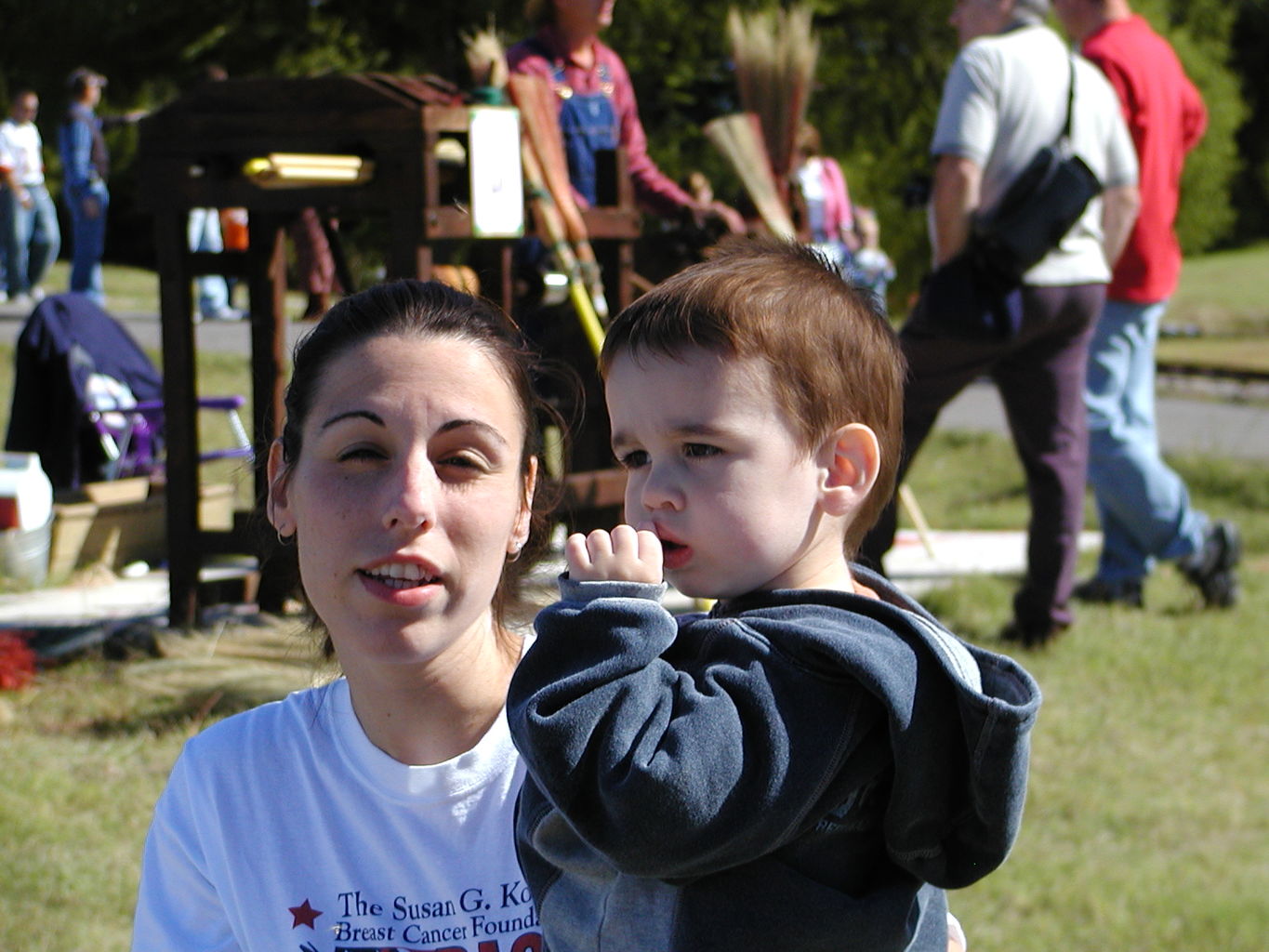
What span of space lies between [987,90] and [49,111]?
954cm

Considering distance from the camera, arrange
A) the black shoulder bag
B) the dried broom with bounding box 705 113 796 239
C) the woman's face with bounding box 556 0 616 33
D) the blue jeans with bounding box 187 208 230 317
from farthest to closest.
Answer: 1. the blue jeans with bounding box 187 208 230 317
2. the dried broom with bounding box 705 113 796 239
3. the woman's face with bounding box 556 0 616 33
4. the black shoulder bag

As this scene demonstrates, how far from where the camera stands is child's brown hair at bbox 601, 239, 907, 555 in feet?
4.71

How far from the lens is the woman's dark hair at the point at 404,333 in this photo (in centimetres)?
176

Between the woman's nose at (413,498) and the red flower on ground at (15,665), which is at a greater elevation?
the woman's nose at (413,498)

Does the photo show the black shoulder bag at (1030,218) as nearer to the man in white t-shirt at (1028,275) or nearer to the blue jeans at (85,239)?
the man in white t-shirt at (1028,275)

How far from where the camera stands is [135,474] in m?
6.67

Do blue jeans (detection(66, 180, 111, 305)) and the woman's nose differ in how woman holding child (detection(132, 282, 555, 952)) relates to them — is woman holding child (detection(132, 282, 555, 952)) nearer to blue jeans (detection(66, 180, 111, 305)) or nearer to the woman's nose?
the woman's nose

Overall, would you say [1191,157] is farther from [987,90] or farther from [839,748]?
[839,748]

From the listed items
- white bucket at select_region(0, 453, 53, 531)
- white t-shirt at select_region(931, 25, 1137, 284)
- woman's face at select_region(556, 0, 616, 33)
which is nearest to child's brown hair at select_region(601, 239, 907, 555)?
white t-shirt at select_region(931, 25, 1137, 284)

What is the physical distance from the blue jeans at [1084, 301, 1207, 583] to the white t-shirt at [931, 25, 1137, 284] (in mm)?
782

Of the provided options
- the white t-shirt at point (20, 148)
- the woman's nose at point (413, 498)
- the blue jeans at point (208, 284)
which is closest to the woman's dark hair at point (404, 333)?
the woman's nose at point (413, 498)

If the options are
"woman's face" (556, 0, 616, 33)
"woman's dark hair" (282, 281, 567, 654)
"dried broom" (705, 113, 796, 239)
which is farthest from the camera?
"dried broom" (705, 113, 796, 239)

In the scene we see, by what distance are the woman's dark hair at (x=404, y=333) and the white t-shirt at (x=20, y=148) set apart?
13750 mm

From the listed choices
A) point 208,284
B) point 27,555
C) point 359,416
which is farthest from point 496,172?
point 208,284
